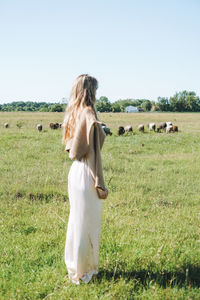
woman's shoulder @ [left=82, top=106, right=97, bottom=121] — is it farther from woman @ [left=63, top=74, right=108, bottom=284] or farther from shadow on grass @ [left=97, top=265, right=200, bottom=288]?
shadow on grass @ [left=97, top=265, right=200, bottom=288]

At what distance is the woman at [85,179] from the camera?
3.29 metres

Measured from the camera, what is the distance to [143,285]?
3.44 meters

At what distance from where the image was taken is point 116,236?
4566 mm

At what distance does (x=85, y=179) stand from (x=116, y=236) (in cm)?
166

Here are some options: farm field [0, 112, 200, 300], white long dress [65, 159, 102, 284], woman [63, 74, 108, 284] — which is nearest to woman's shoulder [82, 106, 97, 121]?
woman [63, 74, 108, 284]

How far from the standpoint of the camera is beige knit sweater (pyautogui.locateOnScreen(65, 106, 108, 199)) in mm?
3262

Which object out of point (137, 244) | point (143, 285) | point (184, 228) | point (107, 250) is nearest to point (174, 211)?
point (184, 228)

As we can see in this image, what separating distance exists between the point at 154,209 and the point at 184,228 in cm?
110

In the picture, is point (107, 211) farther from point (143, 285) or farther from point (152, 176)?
point (152, 176)

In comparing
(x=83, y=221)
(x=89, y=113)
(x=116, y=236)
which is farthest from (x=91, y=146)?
(x=116, y=236)

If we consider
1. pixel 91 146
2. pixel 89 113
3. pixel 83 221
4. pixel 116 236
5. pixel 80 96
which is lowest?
pixel 116 236

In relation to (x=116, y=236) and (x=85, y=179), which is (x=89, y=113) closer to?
(x=85, y=179)

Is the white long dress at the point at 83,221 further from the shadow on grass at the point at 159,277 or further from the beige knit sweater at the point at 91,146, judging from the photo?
the shadow on grass at the point at 159,277

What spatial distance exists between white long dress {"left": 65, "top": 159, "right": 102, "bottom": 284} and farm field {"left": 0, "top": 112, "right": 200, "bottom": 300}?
19 centimetres
